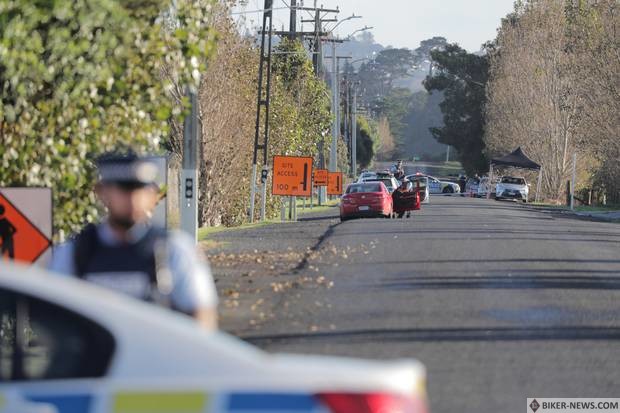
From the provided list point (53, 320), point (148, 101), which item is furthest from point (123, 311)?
point (148, 101)

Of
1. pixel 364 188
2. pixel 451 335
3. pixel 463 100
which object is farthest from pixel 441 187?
pixel 451 335

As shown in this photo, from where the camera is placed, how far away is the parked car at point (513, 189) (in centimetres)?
8479

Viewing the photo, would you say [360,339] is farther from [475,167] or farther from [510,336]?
[475,167]

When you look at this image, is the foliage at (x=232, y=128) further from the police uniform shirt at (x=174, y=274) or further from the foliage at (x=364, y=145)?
the foliage at (x=364, y=145)

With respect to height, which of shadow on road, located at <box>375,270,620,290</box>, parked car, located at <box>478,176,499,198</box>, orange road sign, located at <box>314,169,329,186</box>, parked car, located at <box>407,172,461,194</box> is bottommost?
parked car, located at <box>407,172,461,194</box>

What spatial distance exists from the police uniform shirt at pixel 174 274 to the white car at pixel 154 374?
3.23ft

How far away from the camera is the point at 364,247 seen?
28016mm

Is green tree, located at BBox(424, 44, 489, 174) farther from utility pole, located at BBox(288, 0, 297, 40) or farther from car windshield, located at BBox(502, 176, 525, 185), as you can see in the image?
utility pole, located at BBox(288, 0, 297, 40)

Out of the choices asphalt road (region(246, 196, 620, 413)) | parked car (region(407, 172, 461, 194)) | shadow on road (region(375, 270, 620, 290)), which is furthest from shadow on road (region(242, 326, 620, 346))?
parked car (region(407, 172, 461, 194))

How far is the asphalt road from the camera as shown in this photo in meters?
11.6

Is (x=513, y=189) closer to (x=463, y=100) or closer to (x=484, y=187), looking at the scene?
(x=484, y=187)

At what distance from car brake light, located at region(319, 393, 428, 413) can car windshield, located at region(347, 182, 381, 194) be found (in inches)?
1592

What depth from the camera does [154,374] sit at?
4.80m

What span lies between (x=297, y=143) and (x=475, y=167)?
61160mm
